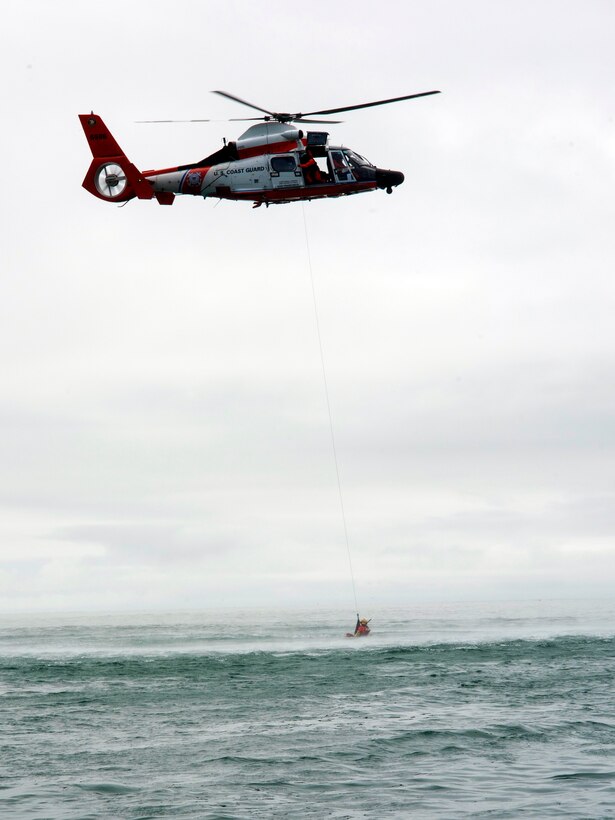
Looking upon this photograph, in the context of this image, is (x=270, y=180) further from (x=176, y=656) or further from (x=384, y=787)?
(x=176, y=656)

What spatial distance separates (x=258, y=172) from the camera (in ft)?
93.8

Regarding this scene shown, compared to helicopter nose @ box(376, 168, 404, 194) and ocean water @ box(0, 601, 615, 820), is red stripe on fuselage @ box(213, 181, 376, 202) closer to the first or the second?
helicopter nose @ box(376, 168, 404, 194)

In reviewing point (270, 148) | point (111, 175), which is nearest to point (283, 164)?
point (270, 148)

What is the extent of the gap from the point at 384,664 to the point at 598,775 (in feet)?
76.8

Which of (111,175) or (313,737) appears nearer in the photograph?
(313,737)

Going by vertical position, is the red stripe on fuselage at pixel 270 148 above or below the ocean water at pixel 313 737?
above

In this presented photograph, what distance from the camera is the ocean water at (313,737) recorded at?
695 inches

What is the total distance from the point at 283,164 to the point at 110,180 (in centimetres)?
574

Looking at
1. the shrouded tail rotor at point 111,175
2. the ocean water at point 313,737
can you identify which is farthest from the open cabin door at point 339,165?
the ocean water at point 313,737

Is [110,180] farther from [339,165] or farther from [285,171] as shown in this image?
[339,165]

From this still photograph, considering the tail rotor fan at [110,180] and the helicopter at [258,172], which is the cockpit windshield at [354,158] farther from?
the tail rotor fan at [110,180]

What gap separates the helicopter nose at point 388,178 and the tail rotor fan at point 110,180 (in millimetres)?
8081

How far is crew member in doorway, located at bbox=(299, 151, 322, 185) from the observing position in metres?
28.2

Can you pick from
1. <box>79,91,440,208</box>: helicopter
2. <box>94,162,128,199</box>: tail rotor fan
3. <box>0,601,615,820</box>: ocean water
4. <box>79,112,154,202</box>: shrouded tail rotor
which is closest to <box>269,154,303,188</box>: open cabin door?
<box>79,91,440,208</box>: helicopter
